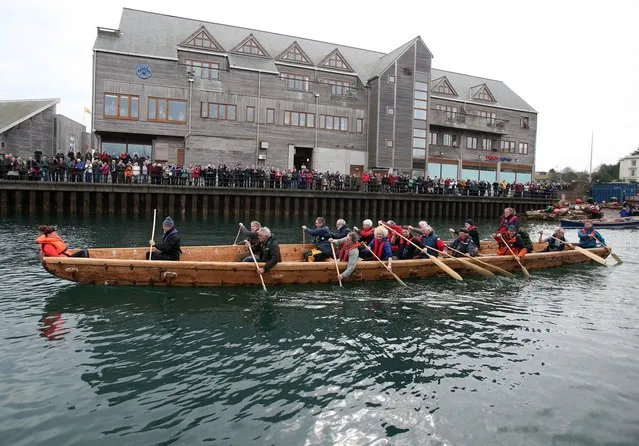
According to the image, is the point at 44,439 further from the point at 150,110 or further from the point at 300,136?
the point at 300,136

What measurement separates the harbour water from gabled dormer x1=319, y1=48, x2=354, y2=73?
110 ft

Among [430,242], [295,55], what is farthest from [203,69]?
[430,242]

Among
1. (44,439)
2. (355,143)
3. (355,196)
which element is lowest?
(44,439)

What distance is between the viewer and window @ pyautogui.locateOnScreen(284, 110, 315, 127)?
135 feet

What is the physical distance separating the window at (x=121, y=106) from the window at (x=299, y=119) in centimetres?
1183

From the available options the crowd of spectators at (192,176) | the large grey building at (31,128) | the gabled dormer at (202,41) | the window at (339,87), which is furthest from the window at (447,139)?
the large grey building at (31,128)

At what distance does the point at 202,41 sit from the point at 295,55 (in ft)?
25.8

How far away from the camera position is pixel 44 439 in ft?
17.6

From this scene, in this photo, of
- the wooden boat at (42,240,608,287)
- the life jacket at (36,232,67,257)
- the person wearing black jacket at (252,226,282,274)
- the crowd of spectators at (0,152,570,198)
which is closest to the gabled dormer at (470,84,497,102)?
the crowd of spectators at (0,152,570,198)

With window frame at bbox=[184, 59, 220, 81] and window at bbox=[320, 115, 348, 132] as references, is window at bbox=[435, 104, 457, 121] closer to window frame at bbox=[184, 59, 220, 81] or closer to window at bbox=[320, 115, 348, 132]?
window at bbox=[320, 115, 348, 132]

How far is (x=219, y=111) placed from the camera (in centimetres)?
3903

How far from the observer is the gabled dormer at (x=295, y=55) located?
41438 mm

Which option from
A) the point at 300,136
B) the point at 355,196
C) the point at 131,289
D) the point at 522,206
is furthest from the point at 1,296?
the point at 522,206

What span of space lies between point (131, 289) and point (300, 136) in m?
31.7
